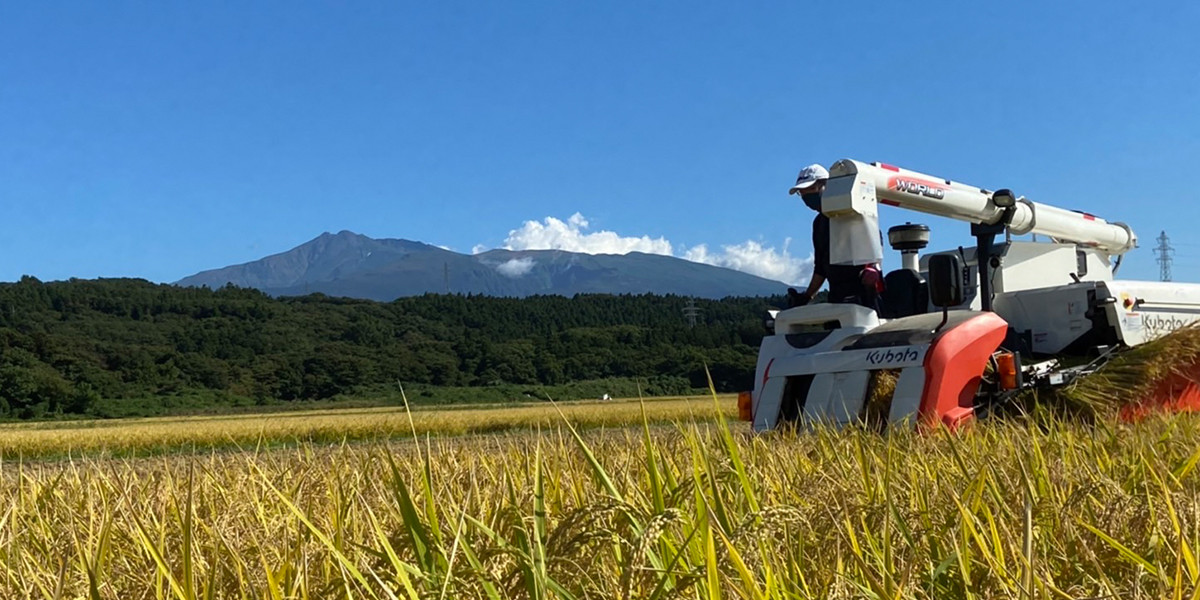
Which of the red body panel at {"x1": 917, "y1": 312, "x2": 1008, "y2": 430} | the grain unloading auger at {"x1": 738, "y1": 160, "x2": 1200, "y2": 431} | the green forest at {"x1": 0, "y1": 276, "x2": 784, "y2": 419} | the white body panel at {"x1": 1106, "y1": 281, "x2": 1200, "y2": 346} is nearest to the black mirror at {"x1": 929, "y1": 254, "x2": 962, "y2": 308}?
the grain unloading auger at {"x1": 738, "y1": 160, "x2": 1200, "y2": 431}

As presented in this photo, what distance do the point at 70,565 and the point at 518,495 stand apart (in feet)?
4.12

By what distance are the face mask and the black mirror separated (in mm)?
1799

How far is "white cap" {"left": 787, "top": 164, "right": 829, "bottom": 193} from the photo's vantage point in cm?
821

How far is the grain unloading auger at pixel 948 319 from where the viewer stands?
682 cm

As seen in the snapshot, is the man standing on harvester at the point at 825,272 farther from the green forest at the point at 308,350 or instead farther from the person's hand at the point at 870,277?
the green forest at the point at 308,350

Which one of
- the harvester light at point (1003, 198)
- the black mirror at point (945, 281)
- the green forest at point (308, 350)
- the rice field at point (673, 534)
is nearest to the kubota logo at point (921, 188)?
the harvester light at point (1003, 198)

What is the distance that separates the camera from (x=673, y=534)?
2.25 meters

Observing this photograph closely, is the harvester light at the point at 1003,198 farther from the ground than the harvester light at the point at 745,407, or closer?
farther from the ground

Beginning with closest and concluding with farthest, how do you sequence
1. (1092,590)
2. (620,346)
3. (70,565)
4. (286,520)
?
(1092,590), (70,565), (286,520), (620,346)

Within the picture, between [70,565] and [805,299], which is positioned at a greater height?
[805,299]

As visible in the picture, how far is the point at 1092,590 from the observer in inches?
76.7

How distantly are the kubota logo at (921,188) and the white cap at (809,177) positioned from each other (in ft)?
2.23

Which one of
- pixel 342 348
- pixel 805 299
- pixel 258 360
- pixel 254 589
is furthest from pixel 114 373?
pixel 254 589

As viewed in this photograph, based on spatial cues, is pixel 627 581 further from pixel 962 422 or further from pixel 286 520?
pixel 962 422
